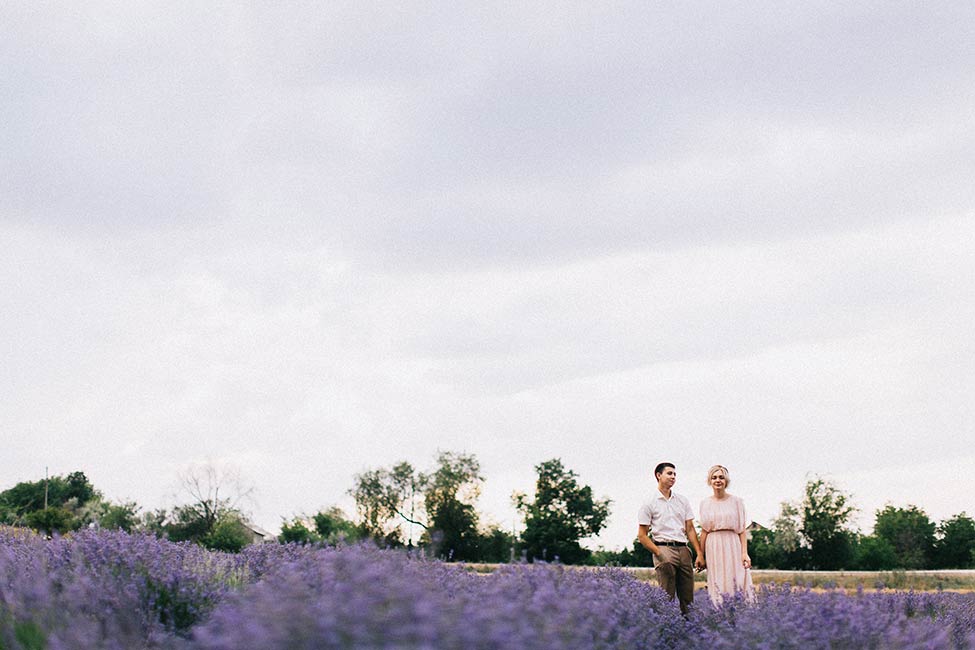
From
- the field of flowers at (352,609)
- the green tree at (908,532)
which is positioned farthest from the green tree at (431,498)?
the field of flowers at (352,609)

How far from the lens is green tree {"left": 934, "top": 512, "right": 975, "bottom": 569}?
40.2 m

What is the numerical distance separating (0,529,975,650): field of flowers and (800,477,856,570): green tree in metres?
28.5

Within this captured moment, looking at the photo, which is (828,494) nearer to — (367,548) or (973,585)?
(973,585)

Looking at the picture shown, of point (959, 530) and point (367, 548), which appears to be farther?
point (959, 530)

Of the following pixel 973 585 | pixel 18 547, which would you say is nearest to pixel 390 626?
pixel 18 547

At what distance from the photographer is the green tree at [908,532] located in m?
38.7

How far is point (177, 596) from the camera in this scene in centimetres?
479

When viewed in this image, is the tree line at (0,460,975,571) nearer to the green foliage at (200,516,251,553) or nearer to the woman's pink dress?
the green foliage at (200,516,251,553)

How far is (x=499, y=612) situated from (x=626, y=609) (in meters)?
2.79

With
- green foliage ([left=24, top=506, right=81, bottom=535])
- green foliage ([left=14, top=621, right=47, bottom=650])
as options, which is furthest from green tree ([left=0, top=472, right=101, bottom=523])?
green foliage ([left=14, top=621, right=47, bottom=650])

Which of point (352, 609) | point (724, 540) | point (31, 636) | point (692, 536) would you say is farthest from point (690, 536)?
point (352, 609)

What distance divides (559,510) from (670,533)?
120ft

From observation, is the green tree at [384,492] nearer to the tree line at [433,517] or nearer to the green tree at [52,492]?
the tree line at [433,517]

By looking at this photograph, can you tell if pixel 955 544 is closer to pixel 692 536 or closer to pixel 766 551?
pixel 766 551
